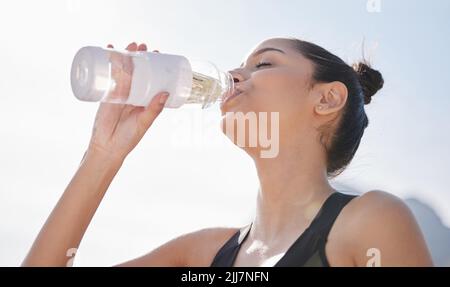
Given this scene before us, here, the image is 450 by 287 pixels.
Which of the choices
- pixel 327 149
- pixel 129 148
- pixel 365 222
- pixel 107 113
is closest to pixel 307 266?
pixel 365 222

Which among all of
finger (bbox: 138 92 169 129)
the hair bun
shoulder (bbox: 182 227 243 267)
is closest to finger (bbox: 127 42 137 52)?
finger (bbox: 138 92 169 129)

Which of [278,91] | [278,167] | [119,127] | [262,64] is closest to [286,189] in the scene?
[278,167]

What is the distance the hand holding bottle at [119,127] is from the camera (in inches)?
69.2

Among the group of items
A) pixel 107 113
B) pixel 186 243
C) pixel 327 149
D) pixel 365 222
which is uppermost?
pixel 107 113

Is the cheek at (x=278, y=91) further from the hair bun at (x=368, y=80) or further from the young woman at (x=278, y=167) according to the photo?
the hair bun at (x=368, y=80)

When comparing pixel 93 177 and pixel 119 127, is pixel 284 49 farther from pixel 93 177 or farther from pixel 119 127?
pixel 93 177

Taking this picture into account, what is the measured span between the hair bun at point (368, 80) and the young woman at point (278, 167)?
6cm

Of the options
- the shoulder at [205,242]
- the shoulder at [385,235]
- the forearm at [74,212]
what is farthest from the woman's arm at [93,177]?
the shoulder at [385,235]

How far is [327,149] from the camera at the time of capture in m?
1.87
